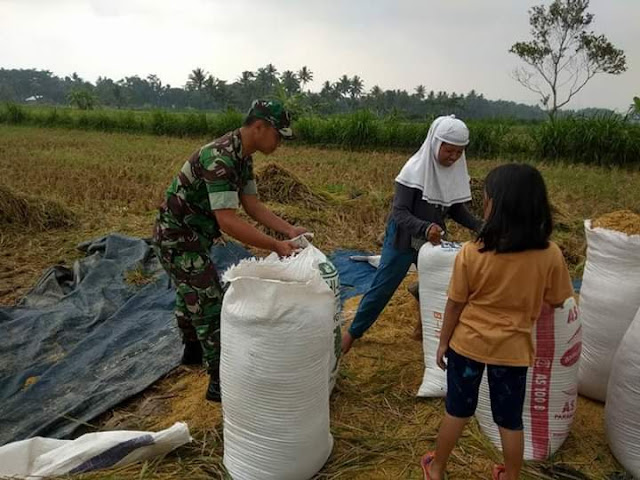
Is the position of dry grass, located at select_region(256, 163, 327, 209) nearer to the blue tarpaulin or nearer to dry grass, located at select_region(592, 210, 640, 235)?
the blue tarpaulin

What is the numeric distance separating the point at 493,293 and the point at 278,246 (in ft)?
3.16

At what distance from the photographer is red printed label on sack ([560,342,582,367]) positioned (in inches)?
82.0

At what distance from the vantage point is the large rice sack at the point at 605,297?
88.5 inches

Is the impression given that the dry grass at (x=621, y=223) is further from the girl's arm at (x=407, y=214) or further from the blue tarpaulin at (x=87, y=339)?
the blue tarpaulin at (x=87, y=339)

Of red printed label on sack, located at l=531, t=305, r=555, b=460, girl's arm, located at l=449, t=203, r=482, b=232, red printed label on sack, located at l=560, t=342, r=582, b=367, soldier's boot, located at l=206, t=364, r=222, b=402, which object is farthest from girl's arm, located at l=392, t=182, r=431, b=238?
soldier's boot, located at l=206, t=364, r=222, b=402

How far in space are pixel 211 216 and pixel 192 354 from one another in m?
0.91

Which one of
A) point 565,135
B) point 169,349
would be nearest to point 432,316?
point 169,349

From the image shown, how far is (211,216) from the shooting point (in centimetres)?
249

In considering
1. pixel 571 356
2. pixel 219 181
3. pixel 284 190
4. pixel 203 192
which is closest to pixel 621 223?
pixel 571 356

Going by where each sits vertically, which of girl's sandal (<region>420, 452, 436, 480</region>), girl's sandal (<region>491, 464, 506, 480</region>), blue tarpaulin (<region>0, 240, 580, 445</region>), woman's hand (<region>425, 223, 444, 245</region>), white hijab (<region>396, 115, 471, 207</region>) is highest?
white hijab (<region>396, 115, 471, 207</region>)

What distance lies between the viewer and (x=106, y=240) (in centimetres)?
490

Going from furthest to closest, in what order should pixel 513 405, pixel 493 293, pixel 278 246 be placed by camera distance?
pixel 278 246
pixel 513 405
pixel 493 293

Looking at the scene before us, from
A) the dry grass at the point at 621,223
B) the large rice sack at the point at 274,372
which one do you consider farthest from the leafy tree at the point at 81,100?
the dry grass at the point at 621,223

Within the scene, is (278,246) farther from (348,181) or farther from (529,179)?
(348,181)
